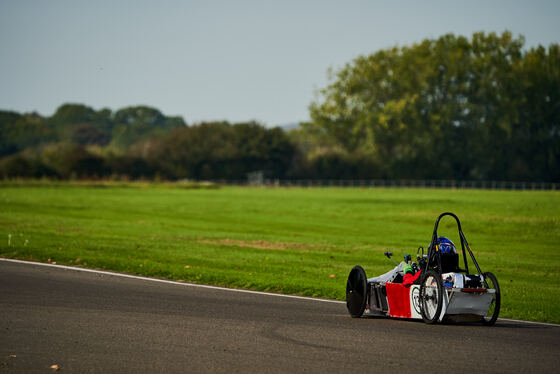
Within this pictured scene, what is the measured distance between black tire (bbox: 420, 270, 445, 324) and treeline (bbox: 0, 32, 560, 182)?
274ft

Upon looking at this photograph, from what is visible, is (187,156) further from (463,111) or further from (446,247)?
(446,247)

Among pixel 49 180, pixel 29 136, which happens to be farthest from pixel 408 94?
pixel 29 136

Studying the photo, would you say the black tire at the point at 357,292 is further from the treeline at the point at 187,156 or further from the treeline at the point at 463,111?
the treeline at the point at 463,111

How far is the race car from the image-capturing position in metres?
9.96

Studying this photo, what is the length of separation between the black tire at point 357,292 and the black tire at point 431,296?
110cm

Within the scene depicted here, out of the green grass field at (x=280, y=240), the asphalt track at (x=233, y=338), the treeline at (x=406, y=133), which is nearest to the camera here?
the asphalt track at (x=233, y=338)

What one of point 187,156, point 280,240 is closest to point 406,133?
point 187,156

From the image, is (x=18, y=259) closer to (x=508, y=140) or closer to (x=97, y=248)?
(x=97, y=248)

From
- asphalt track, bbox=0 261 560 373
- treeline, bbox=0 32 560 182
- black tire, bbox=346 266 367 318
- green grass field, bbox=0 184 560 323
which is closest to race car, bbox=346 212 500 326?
black tire, bbox=346 266 367 318

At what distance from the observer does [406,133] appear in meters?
105

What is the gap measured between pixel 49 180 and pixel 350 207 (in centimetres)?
4550

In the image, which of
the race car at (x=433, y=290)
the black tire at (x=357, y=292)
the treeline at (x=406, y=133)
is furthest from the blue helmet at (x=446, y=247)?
the treeline at (x=406, y=133)

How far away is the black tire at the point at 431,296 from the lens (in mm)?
9961

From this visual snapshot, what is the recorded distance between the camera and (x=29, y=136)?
519ft
